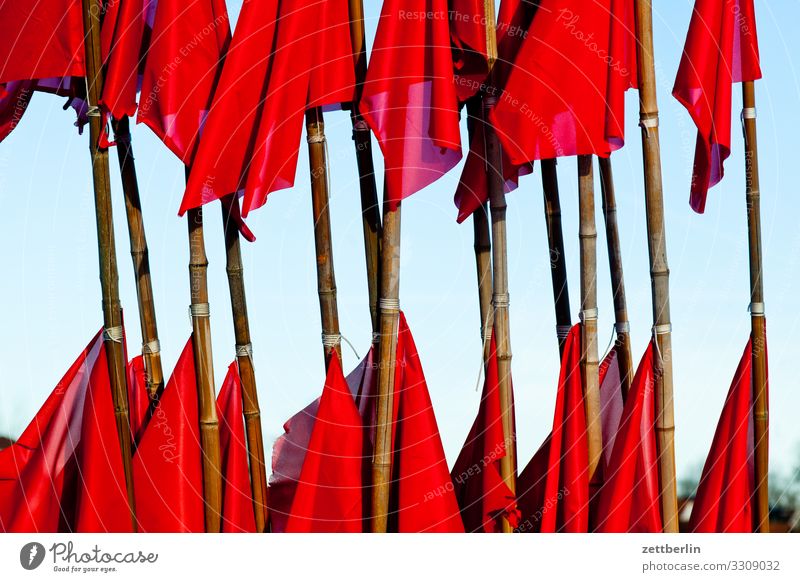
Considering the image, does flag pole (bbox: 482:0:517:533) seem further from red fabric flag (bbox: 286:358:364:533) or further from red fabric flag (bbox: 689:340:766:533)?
red fabric flag (bbox: 689:340:766:533)

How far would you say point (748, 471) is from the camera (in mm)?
5090

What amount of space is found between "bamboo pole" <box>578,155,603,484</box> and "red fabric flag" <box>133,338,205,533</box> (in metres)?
1.69

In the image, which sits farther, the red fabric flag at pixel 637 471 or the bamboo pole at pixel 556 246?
the bamboo pole at pixel 556 246

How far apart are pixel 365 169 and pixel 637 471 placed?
5.69 ft

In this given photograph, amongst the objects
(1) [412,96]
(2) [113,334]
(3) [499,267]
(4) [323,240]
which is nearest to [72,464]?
(2) [113,334]

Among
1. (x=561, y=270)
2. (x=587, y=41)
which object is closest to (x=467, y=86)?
(x=587, y=41)

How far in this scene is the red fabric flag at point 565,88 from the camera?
4.83 meters

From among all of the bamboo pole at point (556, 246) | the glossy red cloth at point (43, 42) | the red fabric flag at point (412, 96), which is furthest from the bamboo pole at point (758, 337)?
the glossy red cloth at point (43, 42)

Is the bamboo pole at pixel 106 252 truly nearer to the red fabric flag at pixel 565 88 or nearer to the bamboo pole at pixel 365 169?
the bamboo pole at pixel 365 169

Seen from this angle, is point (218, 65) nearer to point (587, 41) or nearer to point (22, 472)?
point (587, 41)

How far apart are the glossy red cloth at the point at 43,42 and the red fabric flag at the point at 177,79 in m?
0.36

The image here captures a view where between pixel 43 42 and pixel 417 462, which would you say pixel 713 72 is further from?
pixel 43 42

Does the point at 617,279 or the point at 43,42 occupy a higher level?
the point at 43,42

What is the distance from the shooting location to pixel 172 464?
5020mm
